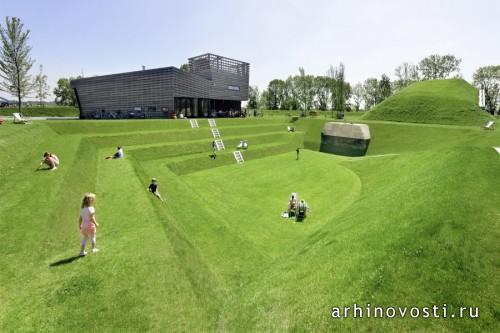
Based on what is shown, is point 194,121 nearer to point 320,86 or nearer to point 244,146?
point 244,146

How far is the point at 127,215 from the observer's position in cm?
1529

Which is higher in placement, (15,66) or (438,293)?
(15,66)

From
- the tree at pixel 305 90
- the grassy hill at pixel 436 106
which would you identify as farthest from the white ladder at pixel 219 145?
the tree at pixel 305 90

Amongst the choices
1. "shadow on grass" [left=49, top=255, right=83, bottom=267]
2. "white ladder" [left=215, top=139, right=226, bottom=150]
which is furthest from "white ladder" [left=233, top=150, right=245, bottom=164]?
Answer: "shadow on grass" [left=49, top=255, right=83, bottom=267]

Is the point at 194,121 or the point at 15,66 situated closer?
the point at 15,66

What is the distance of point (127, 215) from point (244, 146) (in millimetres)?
29232

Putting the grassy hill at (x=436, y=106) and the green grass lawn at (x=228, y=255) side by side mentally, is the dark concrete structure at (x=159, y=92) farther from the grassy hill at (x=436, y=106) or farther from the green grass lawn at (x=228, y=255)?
the grassy hill at (x=436, y=106)

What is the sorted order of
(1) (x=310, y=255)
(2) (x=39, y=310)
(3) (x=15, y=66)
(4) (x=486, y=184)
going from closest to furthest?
(2) (x=39, y=310), (1) (x=310, y=255), (4) (x=486, y=184), (3) (x=15, y=66)

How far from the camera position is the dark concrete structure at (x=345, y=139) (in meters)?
52.7

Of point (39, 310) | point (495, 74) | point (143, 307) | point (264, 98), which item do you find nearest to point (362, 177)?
point (143, 307)

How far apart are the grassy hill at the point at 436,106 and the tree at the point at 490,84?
1074 inches

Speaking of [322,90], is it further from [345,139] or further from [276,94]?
[345,139]

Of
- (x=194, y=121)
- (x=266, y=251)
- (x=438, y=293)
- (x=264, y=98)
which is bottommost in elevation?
(x=266, y=251)

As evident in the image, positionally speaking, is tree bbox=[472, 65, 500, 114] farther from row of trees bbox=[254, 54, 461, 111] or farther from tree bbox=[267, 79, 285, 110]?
tree bbox=[267, 79, 285, 110]
